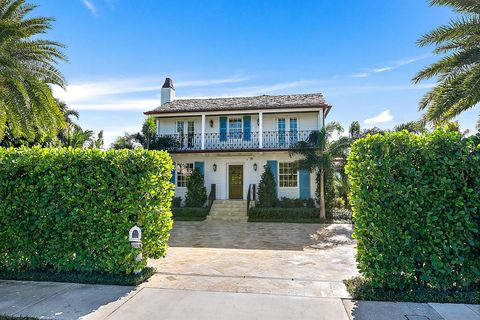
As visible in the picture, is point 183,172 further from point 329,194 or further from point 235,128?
point 329,194

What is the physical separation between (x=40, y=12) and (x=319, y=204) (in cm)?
1394

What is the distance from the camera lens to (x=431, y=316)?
341 centimetres

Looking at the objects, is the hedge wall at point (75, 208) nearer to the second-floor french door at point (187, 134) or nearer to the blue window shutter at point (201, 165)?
the blue window shutter at point (201, 165)

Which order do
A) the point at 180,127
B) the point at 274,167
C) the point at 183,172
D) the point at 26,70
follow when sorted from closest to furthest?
the point at 26,70 < the point at 274,167 < the point at 183,172 < the point at 180,127

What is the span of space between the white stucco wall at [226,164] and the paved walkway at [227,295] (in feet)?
31.1

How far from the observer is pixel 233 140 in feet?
55.7

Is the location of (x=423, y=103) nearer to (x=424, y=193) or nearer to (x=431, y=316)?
(x=424, y=193)

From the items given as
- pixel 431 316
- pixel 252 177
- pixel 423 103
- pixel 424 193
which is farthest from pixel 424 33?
pixel 252 177

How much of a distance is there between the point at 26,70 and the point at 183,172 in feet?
34.2

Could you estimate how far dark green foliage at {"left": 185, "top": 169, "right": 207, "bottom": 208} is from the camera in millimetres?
15523

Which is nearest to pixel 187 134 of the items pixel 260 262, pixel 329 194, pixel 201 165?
pixel 201 165

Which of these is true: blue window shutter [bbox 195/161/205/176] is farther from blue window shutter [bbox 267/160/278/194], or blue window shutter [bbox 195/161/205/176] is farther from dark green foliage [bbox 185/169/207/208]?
blue window shutter [bbox 267/160/278/194]

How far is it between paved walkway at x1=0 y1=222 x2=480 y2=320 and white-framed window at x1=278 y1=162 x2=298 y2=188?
9069mm

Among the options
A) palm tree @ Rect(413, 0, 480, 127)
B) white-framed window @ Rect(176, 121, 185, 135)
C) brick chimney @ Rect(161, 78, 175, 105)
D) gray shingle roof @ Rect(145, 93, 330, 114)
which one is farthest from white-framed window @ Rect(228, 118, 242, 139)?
palm tree @ Rect(413, 0, 480, 127)
